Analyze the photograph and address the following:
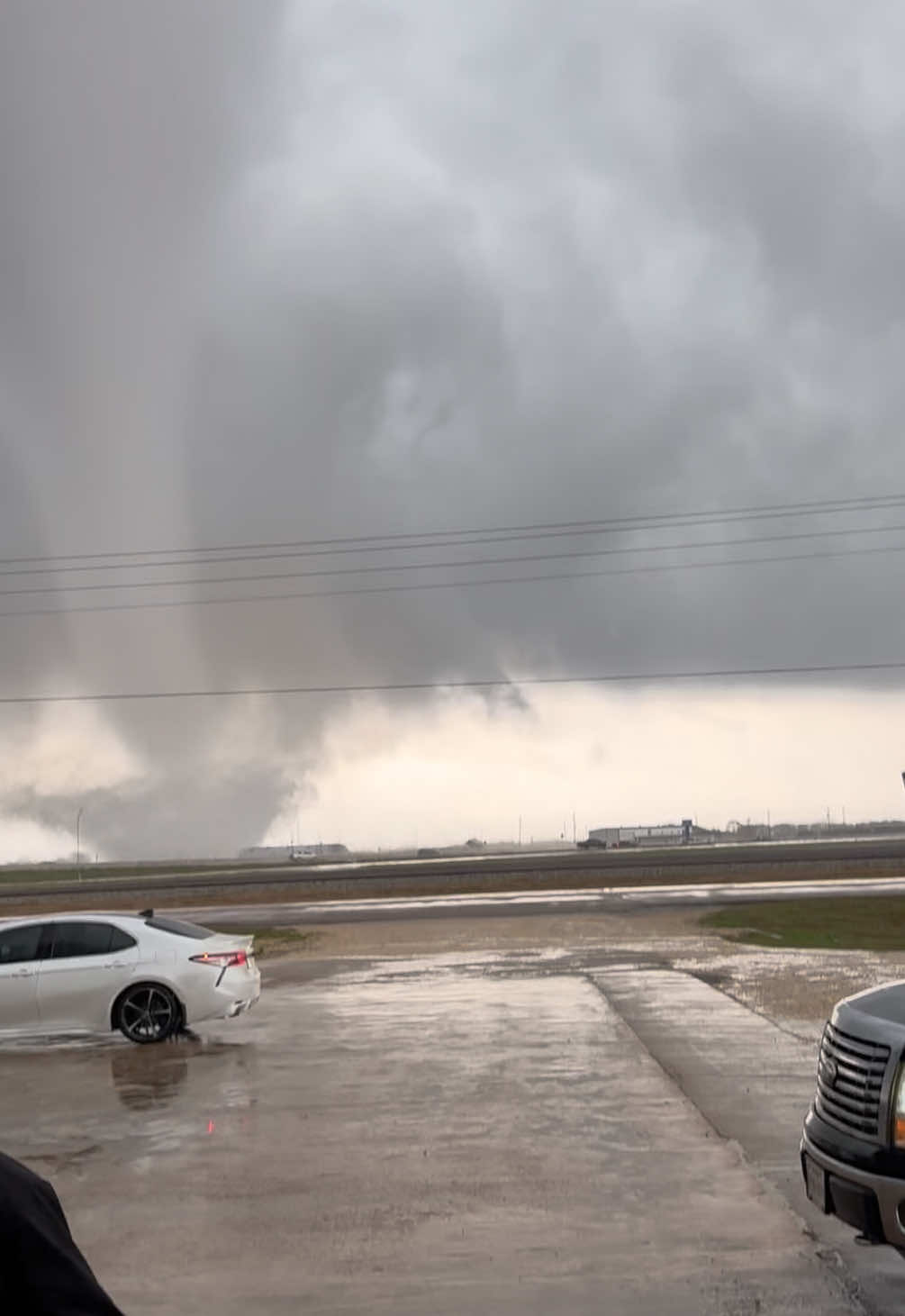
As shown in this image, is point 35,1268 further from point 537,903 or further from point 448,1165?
point 537,903

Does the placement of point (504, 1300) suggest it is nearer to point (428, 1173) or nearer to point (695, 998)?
point (428, 1173)

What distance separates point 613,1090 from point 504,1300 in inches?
234

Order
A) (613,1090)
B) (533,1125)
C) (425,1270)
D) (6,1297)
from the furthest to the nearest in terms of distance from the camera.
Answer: (613,1090)
(533,1125)
(425,1270)
(6,1297)

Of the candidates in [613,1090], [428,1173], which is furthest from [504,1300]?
[613,1090]

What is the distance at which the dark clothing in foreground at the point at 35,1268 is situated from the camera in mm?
2475

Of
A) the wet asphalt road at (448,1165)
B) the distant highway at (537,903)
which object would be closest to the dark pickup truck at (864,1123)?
the wet asphalt road at (448,1165)

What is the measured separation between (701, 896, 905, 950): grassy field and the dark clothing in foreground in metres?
29.0

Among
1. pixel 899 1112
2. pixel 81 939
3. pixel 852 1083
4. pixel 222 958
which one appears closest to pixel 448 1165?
pixel 852 1083

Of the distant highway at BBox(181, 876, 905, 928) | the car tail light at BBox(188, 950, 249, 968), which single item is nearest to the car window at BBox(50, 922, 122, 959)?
the car tail light at BBox(188, 950, 249, 968)

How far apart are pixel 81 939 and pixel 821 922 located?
2365 centimetres

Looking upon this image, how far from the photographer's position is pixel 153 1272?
7559 millimetres

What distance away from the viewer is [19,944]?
17.2 metres

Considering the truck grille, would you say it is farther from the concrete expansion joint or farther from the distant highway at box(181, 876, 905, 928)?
the distant highway at box(181, 876, 905, 928)

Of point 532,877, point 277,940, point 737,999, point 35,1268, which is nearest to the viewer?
point 35,1268
